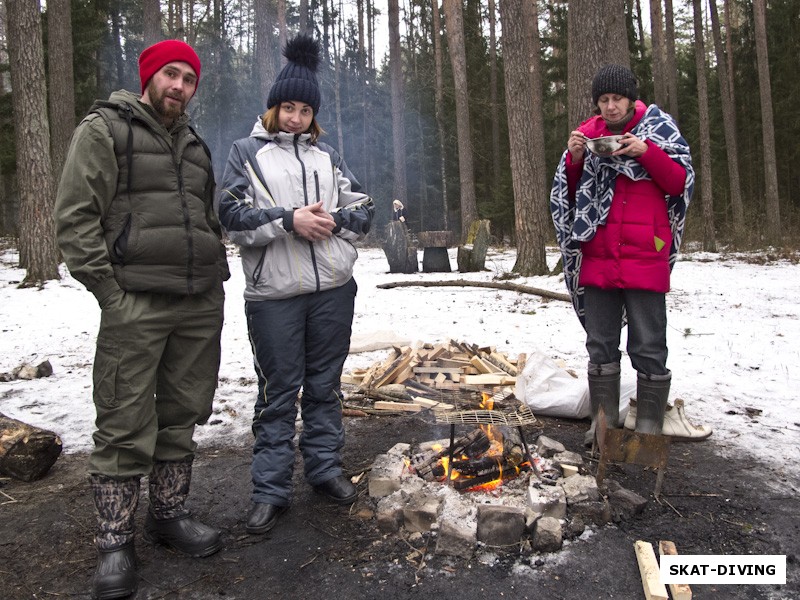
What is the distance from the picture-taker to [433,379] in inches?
196

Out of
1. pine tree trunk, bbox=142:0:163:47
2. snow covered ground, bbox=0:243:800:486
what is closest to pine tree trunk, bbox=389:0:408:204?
pine tree trunk, bbox=142:0:163:47

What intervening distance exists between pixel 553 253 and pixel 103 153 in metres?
14.2

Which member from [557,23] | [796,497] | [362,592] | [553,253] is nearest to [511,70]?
[553,253]

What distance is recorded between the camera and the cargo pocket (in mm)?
2361

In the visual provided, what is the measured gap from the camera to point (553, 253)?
15484 mm

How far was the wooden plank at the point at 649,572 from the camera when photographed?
213cm

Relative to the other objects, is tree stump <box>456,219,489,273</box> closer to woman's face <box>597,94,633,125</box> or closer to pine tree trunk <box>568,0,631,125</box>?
pine tree trunk <box>568,0,631,125</box>

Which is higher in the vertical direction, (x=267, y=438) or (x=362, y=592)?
(x=267, y=438)

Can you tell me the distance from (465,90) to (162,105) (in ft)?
63.3

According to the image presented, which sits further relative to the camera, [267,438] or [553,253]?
[553,253]

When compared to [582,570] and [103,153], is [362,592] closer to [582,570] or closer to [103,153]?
[582,570]

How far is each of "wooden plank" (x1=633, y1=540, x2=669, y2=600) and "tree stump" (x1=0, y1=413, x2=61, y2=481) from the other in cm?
320

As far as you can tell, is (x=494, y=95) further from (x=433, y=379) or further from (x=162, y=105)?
(x=162, y=105)

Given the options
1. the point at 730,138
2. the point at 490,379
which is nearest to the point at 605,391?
the point at 490,379
